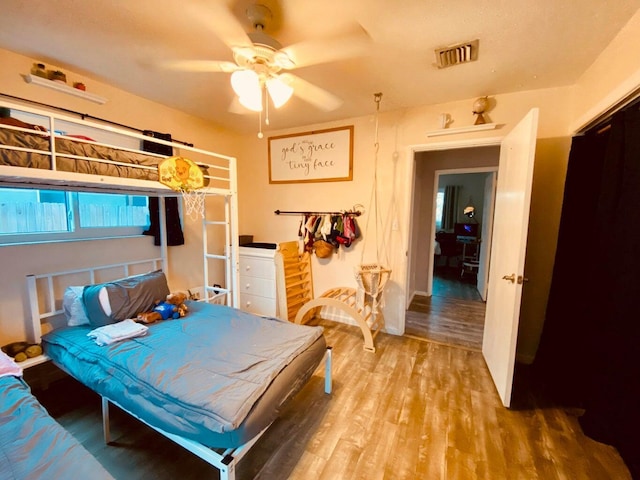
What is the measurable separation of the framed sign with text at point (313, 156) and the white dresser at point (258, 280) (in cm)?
110

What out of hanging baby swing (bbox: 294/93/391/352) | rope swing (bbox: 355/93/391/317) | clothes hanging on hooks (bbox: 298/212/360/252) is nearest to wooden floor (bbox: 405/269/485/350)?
hanging baby swing (bbox: 294/93/391/352)

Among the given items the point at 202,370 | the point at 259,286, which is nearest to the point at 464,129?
the point at 259,286

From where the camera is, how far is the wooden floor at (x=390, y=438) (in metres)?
1.45

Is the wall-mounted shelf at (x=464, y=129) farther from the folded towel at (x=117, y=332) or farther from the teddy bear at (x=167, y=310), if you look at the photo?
the folded towel at (x=117, y=332)

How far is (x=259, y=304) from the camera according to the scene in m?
3.31

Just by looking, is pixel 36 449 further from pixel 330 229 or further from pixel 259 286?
pixel 330 229

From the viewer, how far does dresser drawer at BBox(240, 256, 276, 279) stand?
10.4 ft

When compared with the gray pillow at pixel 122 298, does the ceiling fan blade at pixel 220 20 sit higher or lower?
higher

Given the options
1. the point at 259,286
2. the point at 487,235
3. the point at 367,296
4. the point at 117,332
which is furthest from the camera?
the point at 487,235

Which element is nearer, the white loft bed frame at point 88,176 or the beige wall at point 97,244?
the white loft bed frame at point 88,176

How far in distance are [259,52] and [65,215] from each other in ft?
6.98

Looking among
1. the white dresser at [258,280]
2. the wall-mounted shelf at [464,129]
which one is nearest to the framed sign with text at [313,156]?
the wall-mounted shelf at [464,129]

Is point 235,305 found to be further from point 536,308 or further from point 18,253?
point 536,308

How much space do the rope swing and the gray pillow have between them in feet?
6.34
